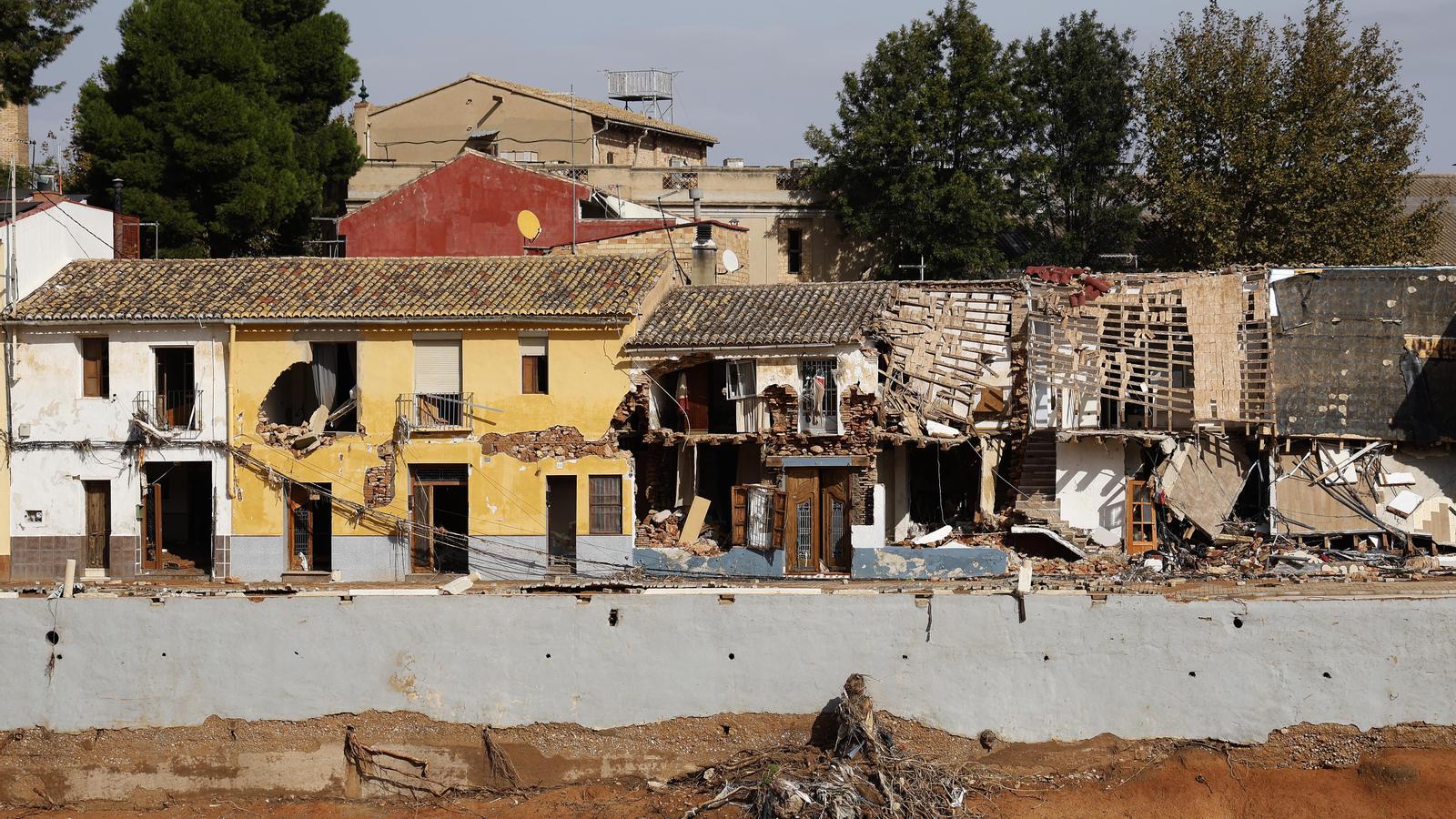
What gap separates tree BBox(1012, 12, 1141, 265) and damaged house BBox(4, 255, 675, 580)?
1767cm

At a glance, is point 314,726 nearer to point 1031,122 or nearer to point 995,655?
point 995,655

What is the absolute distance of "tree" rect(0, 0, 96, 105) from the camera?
1565 inches

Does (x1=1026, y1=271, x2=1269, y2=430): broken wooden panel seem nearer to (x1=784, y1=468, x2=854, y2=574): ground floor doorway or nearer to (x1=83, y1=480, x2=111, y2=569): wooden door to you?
(x1=784, y1=468, x2=854, y2=574): ground floor doorway

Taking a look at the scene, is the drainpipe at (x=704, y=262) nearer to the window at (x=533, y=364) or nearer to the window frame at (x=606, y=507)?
the window at (x=533, y=364)

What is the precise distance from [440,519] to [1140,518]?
13455 millimetres

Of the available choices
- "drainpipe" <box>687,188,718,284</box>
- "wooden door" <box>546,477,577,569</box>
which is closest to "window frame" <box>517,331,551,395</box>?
"wooden door" <box>546,477,577,569</box>

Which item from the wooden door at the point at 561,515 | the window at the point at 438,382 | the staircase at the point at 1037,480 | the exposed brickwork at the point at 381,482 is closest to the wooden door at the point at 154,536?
the exposed brickwork at the point at 381,482

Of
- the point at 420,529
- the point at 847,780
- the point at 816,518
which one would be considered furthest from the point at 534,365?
A: the point at 847,780

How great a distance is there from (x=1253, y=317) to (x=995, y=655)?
38.2 ft

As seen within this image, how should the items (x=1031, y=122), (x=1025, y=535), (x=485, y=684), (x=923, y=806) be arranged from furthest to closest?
(x=1031, y=122) → (x=1025, y=535) → (x=485, y=684) → (x=923, y=806)

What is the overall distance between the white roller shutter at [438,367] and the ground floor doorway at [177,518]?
458cm

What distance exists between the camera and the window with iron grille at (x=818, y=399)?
103 ft

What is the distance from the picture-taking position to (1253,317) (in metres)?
32.0

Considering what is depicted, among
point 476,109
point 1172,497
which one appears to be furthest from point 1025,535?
point 476,109
